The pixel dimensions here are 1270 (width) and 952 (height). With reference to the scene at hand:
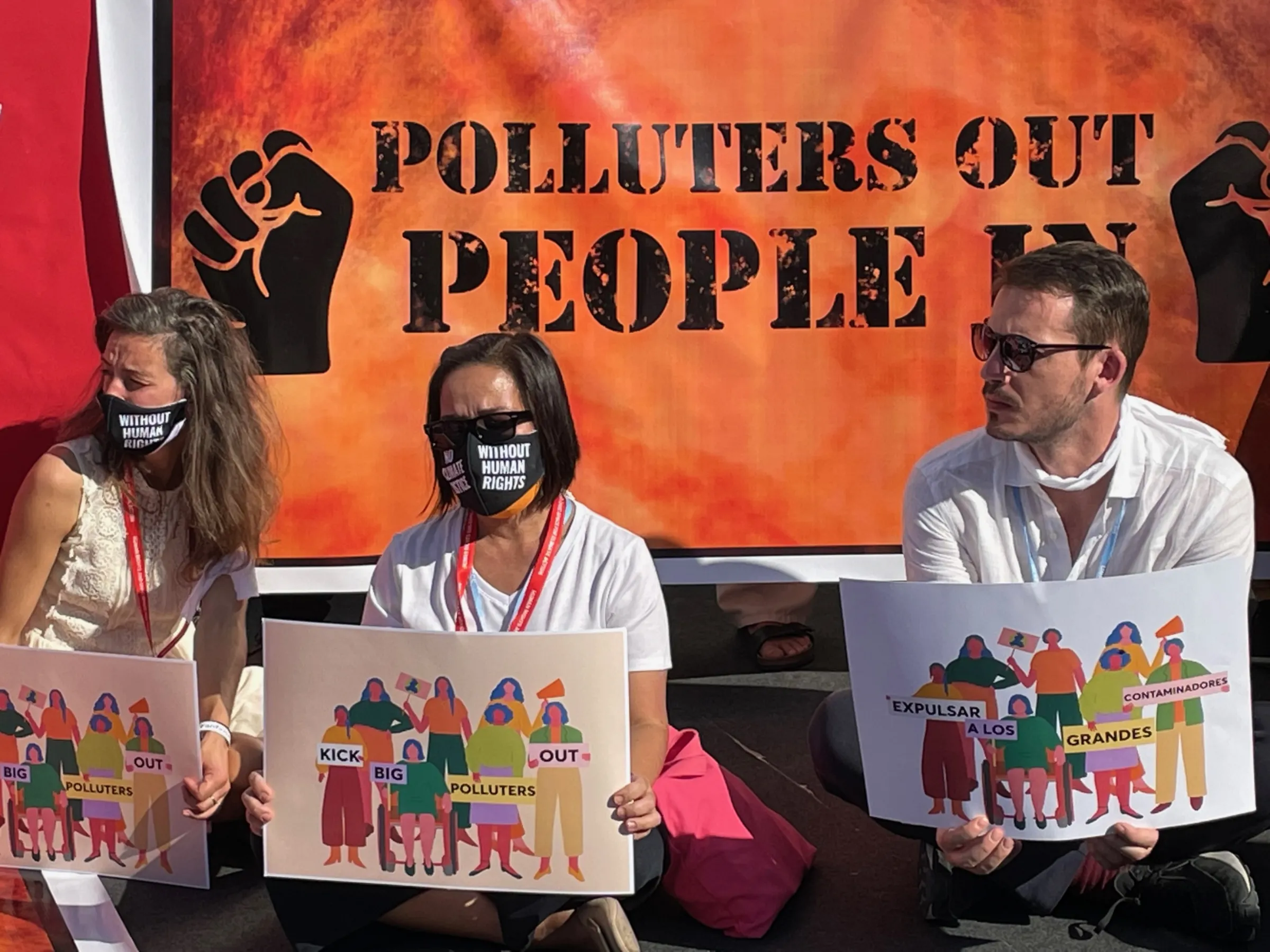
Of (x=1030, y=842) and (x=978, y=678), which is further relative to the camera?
(x=1030, y=842)

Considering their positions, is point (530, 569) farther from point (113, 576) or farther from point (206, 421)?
point (113, 576)

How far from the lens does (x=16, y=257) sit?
3.90m

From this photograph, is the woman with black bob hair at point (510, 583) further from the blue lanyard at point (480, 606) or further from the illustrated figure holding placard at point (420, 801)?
the illustrated figure holding placard at point (420, 801)

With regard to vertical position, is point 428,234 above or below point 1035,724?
above

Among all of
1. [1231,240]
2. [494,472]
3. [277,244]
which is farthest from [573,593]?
[1231,240]

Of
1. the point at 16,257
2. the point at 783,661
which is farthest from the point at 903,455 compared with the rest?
the point at 16,257

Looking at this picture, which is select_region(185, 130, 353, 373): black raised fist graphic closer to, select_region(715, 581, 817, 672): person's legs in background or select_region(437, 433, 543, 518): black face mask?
select_region(437, 433, 543, 518): black face mask

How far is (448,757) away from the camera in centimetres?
260

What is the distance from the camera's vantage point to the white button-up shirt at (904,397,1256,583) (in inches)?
113

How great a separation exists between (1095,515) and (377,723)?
144 cm

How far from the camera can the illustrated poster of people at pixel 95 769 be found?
107 inches

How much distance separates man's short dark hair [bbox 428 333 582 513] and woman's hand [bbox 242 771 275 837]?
638 millimetres

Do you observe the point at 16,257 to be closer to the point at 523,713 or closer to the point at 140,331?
the point at 140,331

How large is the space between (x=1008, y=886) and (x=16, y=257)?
288cm
